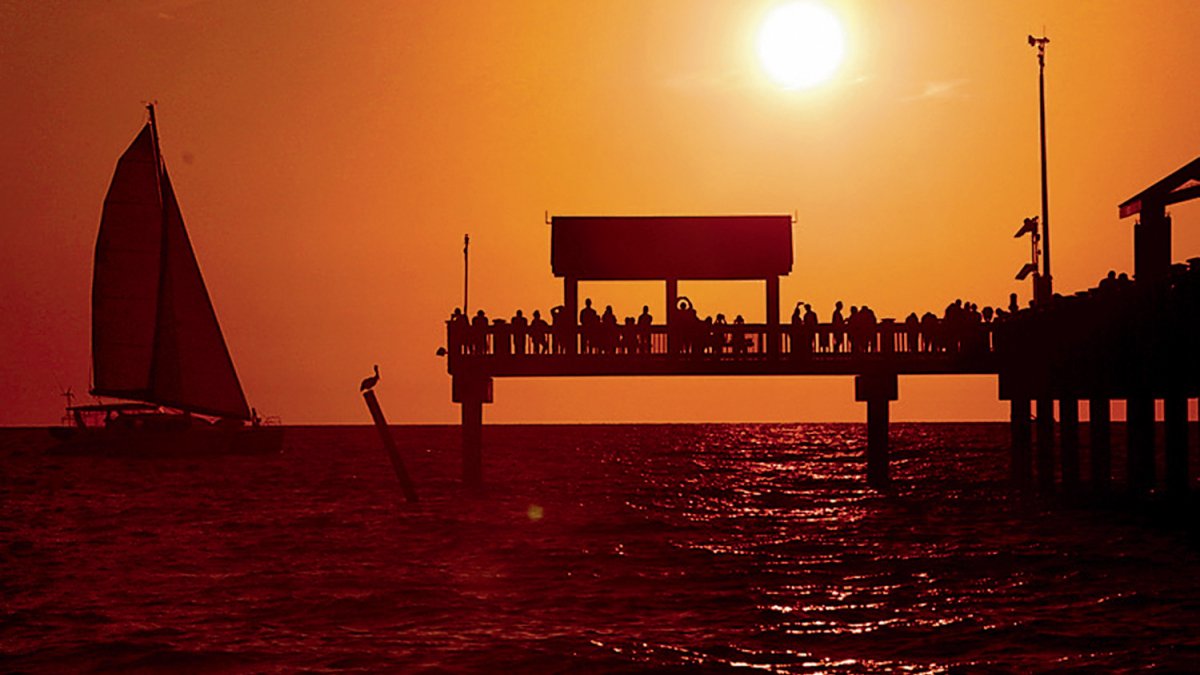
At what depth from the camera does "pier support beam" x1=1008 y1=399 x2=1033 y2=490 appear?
50.3 m

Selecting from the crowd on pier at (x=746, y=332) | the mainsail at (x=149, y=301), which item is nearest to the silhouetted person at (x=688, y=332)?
the crowd on pier at (x=746, y=332)

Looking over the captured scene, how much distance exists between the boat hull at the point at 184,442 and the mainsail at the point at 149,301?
25.3 feet

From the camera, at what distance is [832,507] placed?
51875 millimetres

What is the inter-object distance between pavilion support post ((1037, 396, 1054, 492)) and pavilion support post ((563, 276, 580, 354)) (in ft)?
40.7

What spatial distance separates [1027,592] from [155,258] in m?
55.1

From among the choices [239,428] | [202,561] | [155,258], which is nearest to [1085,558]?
[202,561]

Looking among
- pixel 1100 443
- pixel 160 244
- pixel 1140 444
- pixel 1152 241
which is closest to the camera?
pixel 1152 241

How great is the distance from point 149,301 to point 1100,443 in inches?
1791

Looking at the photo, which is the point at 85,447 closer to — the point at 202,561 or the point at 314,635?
the point at 202,561

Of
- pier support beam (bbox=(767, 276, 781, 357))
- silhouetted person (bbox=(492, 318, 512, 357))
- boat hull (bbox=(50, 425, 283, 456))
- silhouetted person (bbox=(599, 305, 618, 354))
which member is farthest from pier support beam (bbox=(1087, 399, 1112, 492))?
boat hull (bbox=(50, 425, 283, 456))

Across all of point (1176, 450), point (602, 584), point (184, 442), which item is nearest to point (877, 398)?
point (1176, 450)

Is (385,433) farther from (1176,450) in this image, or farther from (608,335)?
(1176,450)

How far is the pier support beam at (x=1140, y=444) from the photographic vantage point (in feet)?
132

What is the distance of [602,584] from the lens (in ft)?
105
